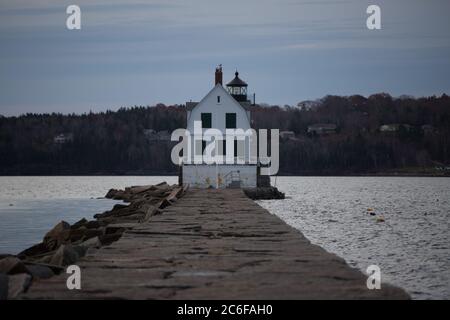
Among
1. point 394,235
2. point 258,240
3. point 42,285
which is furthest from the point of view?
point 394,235

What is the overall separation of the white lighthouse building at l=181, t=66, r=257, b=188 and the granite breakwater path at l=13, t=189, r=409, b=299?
29200mm

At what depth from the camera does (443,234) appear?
2823 cm

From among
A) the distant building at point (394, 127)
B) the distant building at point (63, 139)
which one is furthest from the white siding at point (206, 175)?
the distant building at point (394, 127)

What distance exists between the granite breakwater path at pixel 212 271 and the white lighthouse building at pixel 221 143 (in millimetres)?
29200

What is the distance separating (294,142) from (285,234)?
147 metres

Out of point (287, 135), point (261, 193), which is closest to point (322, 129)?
point (287, 135)

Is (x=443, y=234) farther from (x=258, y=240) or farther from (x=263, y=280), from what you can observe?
(x=263, y=280)

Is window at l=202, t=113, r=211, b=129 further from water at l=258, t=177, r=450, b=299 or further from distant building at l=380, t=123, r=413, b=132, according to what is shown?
distant building at l=380, t=123, r=413, b=132

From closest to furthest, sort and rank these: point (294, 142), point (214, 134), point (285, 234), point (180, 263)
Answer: point (180, 263)
point (285, 234)
point (214, 134)
point (294, 142)

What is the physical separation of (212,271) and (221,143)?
112 feet

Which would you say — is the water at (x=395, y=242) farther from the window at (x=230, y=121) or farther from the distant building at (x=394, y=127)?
the distant building at (x=394, y=127)

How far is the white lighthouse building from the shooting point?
42.0 meters

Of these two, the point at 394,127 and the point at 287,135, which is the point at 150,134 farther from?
the point at 394,127
